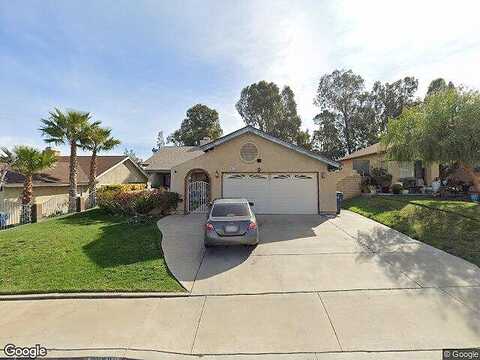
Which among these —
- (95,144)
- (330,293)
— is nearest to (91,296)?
(330,293)

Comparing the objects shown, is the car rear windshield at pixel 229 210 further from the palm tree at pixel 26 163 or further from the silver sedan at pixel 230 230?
the palm tree at pixel 26 163

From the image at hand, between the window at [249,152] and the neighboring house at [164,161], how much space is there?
9.04m

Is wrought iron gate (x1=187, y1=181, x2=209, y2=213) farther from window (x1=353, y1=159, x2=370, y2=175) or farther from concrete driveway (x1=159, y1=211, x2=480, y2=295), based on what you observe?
window (x1=353, y1=159, x2=370, y2=175)

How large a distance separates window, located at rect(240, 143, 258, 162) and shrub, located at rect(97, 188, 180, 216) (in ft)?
13.8

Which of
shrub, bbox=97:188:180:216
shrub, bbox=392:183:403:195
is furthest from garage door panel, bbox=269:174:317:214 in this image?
shrub, bbox=392:183:403:195

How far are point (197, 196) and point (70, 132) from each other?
33.4 feet

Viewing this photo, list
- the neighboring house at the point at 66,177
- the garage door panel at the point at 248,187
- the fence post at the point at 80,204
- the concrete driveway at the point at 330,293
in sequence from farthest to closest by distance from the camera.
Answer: the neighboring house at the point at 66,177 → the fence post at the point at 80,204 → the garage door panel at the point at 248,187 → the concrete driveway at the point at 330,293

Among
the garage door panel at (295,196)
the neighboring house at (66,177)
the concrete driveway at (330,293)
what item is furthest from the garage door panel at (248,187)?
the neighboring house at (66,177)

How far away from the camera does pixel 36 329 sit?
4.64 m

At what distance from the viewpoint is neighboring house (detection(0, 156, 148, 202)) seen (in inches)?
727

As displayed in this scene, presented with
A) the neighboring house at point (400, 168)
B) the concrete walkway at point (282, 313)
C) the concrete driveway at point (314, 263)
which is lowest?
the concrete walkway at point (282, 313)

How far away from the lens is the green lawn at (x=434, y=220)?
894cm

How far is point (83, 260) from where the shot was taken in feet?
25.5

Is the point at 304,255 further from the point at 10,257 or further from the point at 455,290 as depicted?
the point at 10,257
